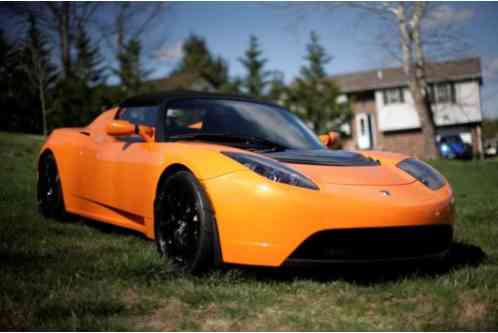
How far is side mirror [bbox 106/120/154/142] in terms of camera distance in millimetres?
4035

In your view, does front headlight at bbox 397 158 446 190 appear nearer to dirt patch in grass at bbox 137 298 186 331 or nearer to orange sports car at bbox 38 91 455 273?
orange sports car at bbox 38 91 455 273

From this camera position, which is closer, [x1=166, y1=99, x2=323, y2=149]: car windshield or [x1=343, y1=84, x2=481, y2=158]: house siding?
[x1=166, y1=99, x2=323, y2=149]: car windshield

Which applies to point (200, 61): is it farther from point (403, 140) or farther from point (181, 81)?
point (403, 140)

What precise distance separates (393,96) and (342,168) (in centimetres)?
3922

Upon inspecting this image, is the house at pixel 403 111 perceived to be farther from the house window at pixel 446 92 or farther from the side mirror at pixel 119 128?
the side mirror at pixel 119 128

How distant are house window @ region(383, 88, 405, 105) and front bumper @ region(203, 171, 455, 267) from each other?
3912cm

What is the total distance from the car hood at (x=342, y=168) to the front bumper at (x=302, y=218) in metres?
0.10

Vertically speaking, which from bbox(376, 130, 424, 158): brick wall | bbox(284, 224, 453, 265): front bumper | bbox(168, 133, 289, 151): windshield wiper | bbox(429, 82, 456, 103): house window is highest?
bbox(429, 82, 456, 103): house window

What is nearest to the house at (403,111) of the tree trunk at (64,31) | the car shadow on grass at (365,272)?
the tree trunk at (64,31)

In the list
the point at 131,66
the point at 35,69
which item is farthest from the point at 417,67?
the point at 131,66

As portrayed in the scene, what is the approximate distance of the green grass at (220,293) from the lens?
244 cm

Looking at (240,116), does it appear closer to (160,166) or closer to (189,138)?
(189,138)

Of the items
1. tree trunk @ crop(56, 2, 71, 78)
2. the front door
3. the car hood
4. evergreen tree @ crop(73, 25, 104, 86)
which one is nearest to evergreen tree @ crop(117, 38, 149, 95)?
evergreen tree @ crop(73, 25, 104, 86)

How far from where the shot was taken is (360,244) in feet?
9.84
